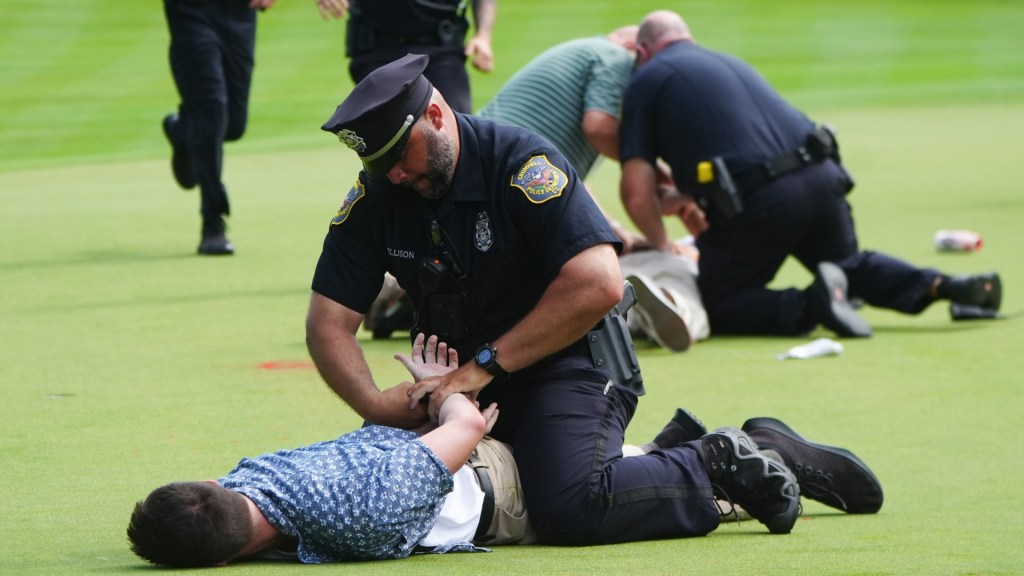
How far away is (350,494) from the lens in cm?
348

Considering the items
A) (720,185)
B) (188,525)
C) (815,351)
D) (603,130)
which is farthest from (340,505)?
(603,130)

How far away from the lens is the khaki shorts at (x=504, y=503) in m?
3.82

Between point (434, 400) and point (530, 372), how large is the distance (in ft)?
0.93

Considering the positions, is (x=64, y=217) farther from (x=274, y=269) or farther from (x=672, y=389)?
(x=672, y=389)

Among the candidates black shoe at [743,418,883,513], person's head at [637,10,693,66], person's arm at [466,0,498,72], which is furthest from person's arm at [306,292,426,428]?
person's head at [637,10,693,66]

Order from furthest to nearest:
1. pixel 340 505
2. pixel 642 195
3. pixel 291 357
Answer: pixel 642 195, pixel 291 357, pixel 340 505

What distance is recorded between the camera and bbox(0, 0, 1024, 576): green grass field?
3686mm

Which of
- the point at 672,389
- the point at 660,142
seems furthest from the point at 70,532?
the point at 660,142

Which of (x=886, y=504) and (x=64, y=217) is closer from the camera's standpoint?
(x=886, y=504)

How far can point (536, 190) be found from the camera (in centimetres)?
386

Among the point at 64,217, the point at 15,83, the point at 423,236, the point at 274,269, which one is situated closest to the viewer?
the point at 423,236

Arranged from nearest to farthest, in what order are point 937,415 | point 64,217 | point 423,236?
1. point 423,236
2. point 937,415
3. point 64,217

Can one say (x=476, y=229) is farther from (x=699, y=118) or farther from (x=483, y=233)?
(x=699, y=118)

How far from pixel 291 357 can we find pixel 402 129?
2446 mm
